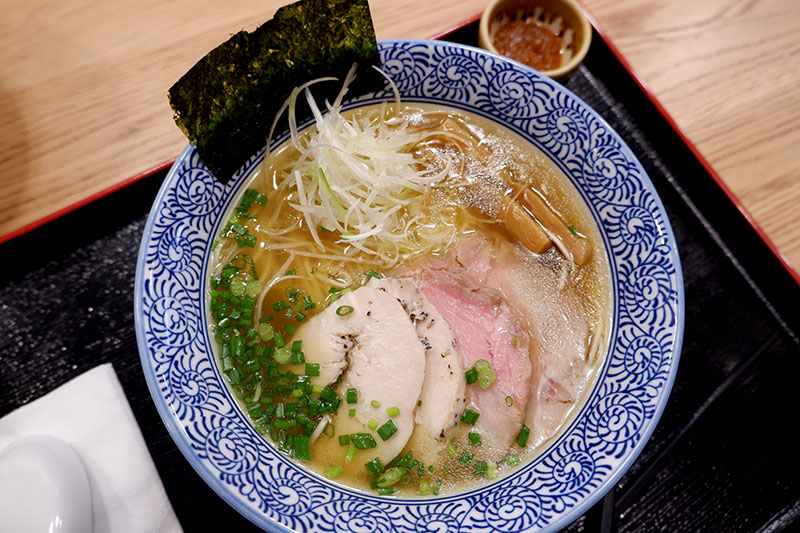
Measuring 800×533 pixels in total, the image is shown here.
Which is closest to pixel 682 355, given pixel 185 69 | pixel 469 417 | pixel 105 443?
pixel 469 417

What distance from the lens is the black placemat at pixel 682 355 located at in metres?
1.82

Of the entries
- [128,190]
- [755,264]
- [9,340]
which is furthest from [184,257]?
[755,264]

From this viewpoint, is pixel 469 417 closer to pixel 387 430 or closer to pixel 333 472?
pixel 387 430

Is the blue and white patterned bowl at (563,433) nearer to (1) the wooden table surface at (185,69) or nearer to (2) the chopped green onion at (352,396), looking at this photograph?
(2) the chopped green onion at (352,396)

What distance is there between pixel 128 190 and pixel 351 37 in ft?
3.09

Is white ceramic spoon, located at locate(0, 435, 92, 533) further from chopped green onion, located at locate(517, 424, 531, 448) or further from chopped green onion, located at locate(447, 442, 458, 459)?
chopped green onion, located at locate(517, 424, 531, 448)

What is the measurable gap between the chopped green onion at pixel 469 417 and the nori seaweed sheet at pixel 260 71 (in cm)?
104

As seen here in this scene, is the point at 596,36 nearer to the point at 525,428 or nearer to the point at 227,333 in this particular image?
the point at 525,428

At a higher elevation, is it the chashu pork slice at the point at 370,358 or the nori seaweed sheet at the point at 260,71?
the nori seaweed sheet at the point at 260,71

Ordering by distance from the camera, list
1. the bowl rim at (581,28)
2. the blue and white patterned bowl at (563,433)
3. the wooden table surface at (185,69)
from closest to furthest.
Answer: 1. the blue and white patterned bowl at (563,433)
2. the wooden table surface at (185,69)
3. the bowl rim at (581,28)

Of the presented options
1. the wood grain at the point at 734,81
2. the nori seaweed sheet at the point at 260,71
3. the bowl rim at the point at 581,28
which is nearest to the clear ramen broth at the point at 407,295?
the nori seaweed sheet at the point at 260,71

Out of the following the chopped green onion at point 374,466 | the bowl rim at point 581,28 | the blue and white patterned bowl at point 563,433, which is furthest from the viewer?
the bowl rim at point 581,28

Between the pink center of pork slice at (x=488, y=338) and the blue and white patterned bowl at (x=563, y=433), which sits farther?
the pink center of pork slice at (x=488, y=338)

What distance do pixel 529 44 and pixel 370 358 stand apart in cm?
138
